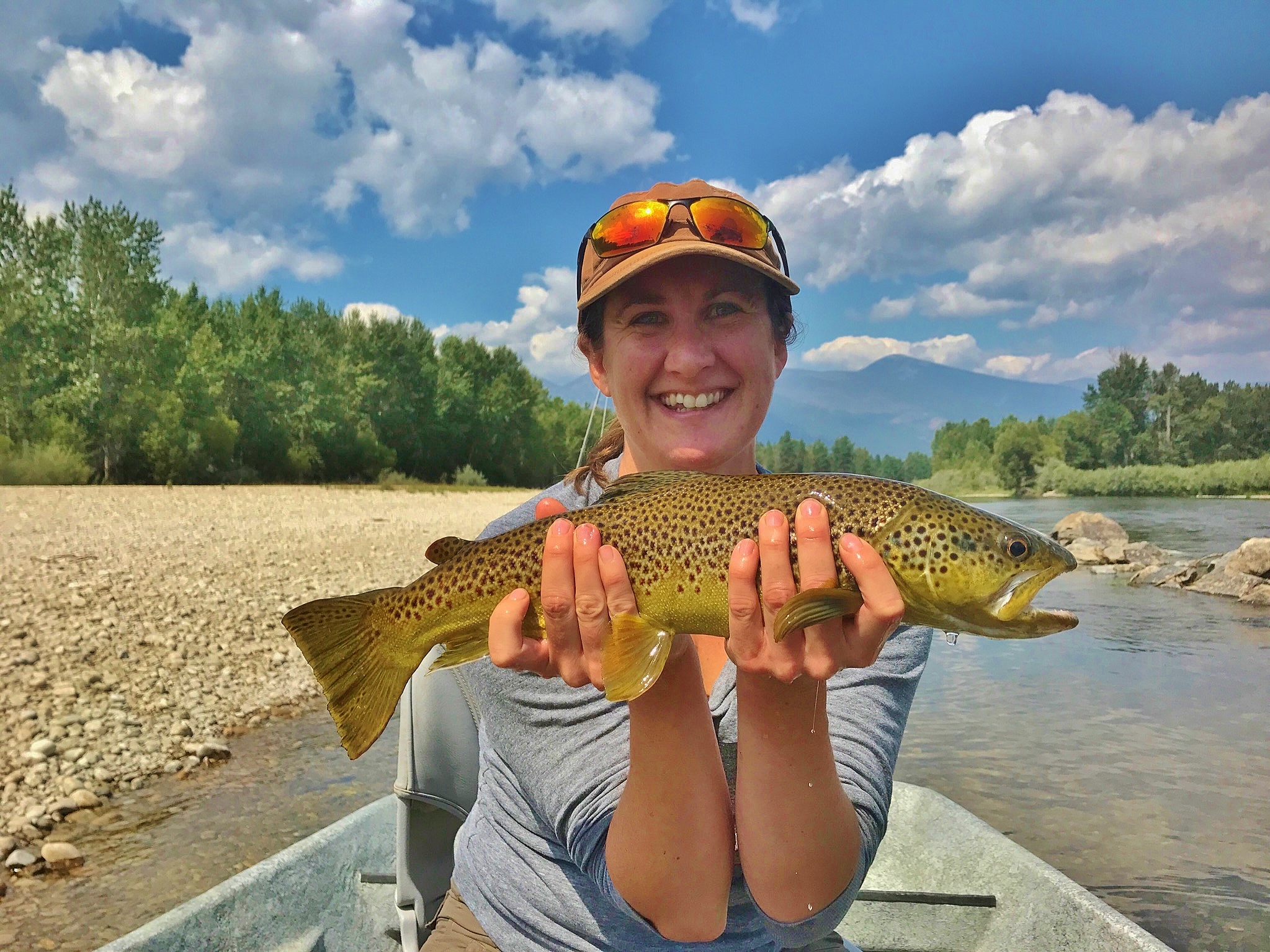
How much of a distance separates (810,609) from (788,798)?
0.62 meters

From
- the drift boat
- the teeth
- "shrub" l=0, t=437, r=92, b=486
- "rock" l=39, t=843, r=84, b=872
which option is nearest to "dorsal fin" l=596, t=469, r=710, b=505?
the teeth

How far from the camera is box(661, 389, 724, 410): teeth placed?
3.45 metres

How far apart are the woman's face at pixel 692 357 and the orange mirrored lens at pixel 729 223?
10cm

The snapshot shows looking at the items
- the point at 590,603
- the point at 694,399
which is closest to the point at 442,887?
the point at 590,603

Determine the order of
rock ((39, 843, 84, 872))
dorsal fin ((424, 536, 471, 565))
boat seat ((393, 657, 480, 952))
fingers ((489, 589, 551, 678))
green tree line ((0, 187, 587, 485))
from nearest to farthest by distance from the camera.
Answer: fingers ((489, 589, 551, 678))
dorsal fin ((424, 536, 471, 565))
boat seat ((393, 657, 480, 952))
rock ((39, 843, 84, 872))
green tree line ((0, 187, 587, 485))

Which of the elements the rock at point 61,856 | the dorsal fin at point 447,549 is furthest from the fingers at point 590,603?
the rock at point 61,856

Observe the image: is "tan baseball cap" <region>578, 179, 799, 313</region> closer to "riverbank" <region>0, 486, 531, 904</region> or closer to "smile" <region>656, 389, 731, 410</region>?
"smile" <region>656, 389, 731, 410</region>

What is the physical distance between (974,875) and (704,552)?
12.7 feet

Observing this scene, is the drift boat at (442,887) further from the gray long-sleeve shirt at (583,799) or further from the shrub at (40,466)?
the shrub at (40,466)

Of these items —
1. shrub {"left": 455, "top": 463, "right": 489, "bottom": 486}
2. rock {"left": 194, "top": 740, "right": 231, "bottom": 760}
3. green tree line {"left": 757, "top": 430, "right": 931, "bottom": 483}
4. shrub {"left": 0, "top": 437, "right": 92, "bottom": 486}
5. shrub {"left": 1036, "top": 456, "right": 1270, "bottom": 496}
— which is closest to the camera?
rock {"left": 194, "top": 740, "right": 231, "bottom": 760}

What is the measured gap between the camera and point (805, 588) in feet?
7.98

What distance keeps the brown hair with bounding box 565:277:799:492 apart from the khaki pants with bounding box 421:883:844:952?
5.62 feet

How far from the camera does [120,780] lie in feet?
28.7

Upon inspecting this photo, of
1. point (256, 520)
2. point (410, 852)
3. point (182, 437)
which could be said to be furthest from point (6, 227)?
point (410, 852)
